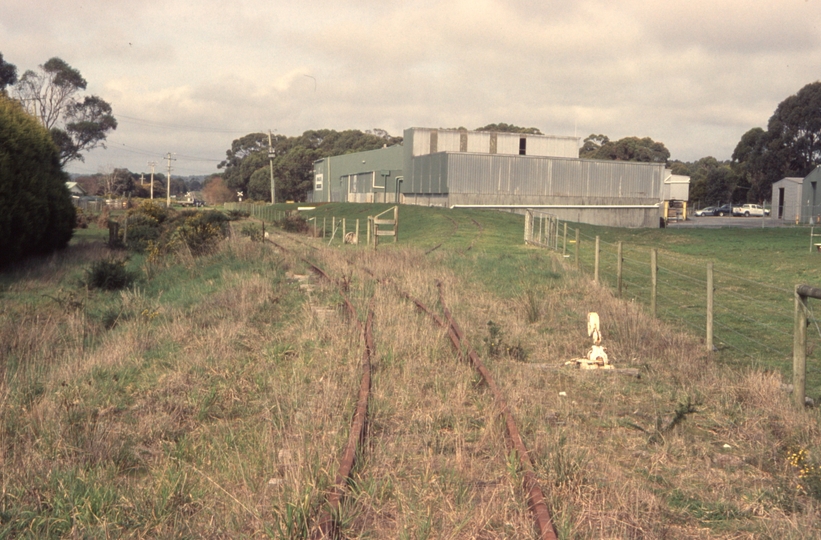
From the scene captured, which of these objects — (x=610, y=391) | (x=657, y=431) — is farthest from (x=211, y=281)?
(x=657, y=431)

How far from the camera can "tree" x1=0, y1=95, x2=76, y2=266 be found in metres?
21.6

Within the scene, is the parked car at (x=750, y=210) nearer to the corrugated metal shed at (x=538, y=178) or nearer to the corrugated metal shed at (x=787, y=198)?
the corrugated metal shed at (x=787, y=198)

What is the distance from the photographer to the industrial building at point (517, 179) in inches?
2576

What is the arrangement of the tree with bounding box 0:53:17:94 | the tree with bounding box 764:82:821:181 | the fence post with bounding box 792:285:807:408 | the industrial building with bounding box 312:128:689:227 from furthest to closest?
1. the tree with bounding box 764:82:821:181
2. the industrial building with bounding box 312:128:689:227
3. the tree with bounding box 0:53:17:94
4. the fence post with bounding box 792:285:807:408

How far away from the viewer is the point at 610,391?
808 cm

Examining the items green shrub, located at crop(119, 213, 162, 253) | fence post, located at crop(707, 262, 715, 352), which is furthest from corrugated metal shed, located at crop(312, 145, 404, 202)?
fence post, located at crop(707, 262, 715, 352)

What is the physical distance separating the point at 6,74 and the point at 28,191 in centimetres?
4395

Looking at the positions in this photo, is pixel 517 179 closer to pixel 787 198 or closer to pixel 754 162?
pixel 787 198

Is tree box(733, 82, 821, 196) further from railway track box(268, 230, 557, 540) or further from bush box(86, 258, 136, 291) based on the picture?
railway track box(268, 230, 557, 540)

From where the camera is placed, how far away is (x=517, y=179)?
6650cm

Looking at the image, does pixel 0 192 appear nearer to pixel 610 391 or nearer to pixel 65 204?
pixel 65 204

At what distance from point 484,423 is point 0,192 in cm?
1887

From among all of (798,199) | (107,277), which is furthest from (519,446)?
→ (798,199)

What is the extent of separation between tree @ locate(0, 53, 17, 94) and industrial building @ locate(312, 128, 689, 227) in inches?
1327
